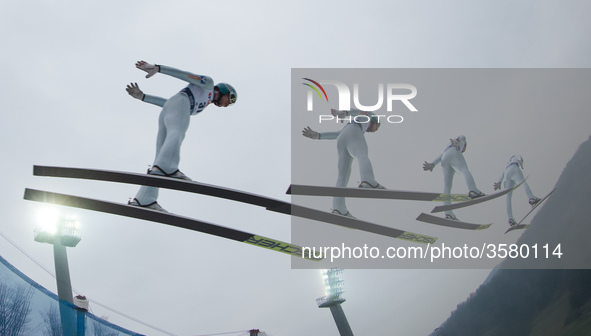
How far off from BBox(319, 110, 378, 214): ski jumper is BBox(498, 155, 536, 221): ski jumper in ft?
21.9

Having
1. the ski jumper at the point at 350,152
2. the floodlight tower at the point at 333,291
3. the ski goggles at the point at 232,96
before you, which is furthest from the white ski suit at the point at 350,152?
the floodlight tower at the point at 333,291

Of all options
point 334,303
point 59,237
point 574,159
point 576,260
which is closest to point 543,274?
point 576,260

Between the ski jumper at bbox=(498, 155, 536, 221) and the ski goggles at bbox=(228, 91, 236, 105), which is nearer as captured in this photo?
the ski goggles at bbox=(228, 91, 236, 105)

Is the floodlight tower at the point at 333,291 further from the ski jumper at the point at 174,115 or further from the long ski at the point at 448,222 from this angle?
the ski jumper at the point at 174,115

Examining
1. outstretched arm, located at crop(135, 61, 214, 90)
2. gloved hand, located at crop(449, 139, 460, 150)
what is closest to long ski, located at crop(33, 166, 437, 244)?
outstretched arm, located at crop(135, 61, 214, 90)

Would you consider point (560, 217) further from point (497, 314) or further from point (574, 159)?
point (497, 314)

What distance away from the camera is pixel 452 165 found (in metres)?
11.0

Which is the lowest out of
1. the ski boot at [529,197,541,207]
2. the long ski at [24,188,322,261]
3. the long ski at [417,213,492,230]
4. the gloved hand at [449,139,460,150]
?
the long ski at [24,188,322,261]

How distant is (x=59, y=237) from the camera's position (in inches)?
944

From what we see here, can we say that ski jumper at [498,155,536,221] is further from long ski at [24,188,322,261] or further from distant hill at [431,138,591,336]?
distant hill at [431,138,591,336]

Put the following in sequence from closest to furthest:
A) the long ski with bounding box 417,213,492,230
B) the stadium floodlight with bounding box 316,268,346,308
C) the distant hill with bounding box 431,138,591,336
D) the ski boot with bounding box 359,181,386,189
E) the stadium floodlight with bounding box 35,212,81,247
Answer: the ski boot with bounding box 359,181,386,189 < the long ski with bounding box 417,213,492,230 < the stadium floodlight with bounding box 35,212,81,247 < the stadium floodlight with bounding box 316,268,346,308 < the distant hill with bounding box 431,138,591,336

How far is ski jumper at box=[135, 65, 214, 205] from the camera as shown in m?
6.14

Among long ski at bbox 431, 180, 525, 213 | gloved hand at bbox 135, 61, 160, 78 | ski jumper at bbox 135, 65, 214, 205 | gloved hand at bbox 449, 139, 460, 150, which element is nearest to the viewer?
ski jumper at bbox 135, 65, 214, 205

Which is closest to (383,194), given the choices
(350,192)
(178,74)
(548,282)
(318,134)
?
(350,192)
